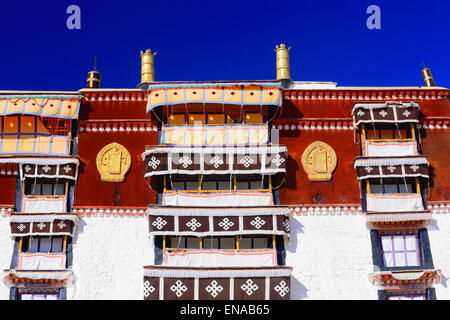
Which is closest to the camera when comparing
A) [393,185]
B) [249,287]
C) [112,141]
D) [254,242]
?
[249,287]

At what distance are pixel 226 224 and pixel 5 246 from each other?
8507 mm

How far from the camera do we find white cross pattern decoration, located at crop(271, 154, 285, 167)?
2448 cm

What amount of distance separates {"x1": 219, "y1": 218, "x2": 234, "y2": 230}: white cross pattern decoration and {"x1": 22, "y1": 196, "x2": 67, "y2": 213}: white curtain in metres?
6.16

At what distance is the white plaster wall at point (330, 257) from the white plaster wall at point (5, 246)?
10.6 meters

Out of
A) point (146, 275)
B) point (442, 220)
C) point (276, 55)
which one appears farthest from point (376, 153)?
point (146, 275)

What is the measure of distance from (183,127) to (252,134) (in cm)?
277

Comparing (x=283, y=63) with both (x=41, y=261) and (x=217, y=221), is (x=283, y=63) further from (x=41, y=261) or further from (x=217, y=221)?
(x=41, y=261)

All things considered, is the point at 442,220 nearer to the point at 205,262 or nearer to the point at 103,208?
the point at 205,262

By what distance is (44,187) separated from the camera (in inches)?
990

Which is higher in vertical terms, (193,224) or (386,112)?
(386,112)

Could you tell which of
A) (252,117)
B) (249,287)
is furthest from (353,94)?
(249,287)

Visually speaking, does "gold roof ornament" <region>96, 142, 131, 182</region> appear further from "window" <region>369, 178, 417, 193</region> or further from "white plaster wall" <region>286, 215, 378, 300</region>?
"window" <region>369, 178, 417, 193</region>

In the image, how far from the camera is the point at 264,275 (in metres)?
22.8

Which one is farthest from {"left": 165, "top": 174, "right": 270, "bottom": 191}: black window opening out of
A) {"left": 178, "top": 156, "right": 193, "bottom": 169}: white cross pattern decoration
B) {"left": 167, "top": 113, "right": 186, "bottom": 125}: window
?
{"left": 167, "top": 113, "right": 186, "bottom": 125}: window
